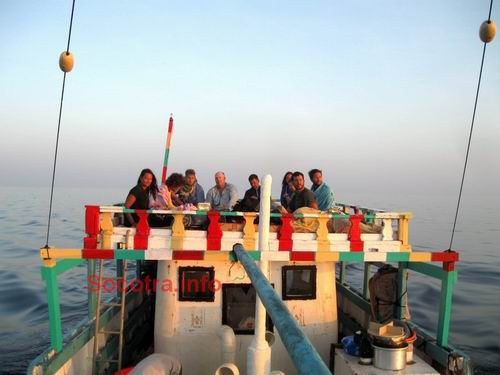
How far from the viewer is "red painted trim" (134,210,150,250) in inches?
257

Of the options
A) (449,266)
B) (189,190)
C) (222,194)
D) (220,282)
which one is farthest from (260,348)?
(189,190)

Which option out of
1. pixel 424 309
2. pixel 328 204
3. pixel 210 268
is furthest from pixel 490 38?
pixel 424 309

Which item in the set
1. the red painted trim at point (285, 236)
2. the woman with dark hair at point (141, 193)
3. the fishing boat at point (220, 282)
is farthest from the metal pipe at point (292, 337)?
the woman with dark hair at point (141, 193)

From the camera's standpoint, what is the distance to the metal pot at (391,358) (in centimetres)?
615

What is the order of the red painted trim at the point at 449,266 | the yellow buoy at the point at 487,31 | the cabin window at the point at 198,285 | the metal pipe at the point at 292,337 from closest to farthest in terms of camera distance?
the metal pipe at the point at 292,337
the yellow buoy at the point at 487,31
the red painted trim at the point at 449,266
the cabin window at the point at 198,285

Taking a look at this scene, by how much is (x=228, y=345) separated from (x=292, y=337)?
5.80 meters

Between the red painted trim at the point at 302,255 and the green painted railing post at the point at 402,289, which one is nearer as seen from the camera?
the red painted trim at the point at 302,255

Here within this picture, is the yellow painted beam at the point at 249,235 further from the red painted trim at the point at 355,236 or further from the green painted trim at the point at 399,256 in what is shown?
the green painted trim at the point at 399,256

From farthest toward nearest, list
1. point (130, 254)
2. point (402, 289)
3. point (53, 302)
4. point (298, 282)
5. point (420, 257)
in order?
1. point (402, 289)
2. point (298, 282)
3. point (420, 257)
4. point (130, 254)
5. point (53, 302)

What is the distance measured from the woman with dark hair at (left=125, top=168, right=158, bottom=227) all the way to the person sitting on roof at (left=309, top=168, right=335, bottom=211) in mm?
3284

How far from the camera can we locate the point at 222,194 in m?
8.68

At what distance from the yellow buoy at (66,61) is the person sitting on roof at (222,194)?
147 inches

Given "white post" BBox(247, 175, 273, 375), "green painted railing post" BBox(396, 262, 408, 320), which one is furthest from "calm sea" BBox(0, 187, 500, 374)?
"white post" BBox(247, 175, 273, 375)

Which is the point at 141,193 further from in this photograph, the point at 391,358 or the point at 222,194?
the point at 391,358
